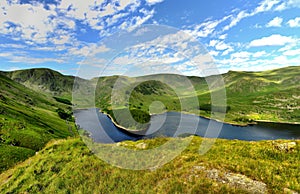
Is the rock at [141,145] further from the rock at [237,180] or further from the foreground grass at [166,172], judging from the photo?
the rock at [237,180]

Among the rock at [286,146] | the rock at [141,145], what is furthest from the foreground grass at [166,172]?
the rock at [141,145]

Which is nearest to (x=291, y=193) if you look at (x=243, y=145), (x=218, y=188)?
(x=218, y=188)

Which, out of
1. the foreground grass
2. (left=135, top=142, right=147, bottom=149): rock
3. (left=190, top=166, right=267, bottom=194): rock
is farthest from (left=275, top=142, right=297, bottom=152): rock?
(left=135, top=142, right=147, bottom=149): rock

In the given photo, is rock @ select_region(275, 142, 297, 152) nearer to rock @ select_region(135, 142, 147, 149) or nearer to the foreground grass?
the foreground grass

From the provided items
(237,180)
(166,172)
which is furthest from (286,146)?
(166,172)

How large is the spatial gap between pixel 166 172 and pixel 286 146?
31.3 ft

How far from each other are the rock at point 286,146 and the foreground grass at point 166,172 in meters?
0.28

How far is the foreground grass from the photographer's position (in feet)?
34.8

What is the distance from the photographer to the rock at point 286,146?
1314cm

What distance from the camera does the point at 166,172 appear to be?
41.5 feet

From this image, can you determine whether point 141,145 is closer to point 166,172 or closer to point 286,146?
point 166,172

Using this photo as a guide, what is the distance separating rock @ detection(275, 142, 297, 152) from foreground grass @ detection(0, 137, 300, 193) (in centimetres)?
28

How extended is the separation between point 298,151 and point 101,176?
1464cm

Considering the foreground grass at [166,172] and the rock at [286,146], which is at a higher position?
the rock at [286,146]
